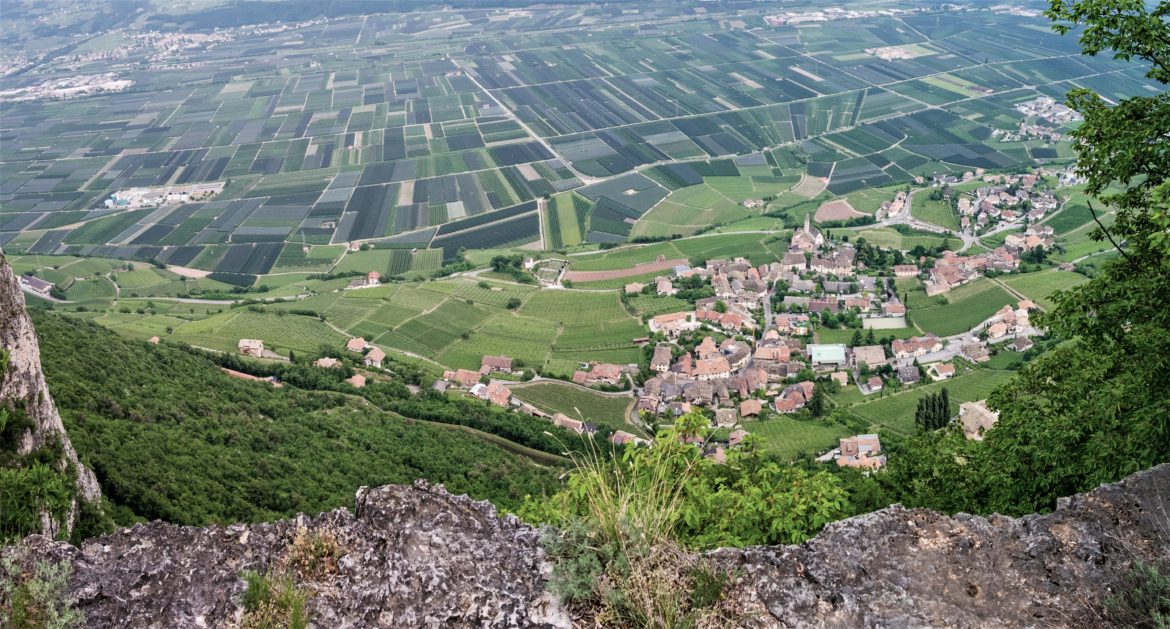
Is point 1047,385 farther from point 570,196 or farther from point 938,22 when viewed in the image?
point 938,22

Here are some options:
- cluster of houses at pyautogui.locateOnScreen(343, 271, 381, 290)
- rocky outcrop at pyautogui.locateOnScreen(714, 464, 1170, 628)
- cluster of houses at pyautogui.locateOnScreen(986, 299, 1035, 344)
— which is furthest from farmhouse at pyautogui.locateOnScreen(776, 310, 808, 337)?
rocky outcrop at pyautogui.locateOnScreen(714, 464, 1170, 628)

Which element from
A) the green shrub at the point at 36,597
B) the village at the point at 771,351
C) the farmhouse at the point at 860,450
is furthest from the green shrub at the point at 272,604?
the farmhouse at the point at 860,450

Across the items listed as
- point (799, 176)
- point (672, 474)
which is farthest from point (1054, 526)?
point (799, 176)

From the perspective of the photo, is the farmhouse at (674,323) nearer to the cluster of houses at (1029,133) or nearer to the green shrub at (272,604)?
the green shrub at (272,604)

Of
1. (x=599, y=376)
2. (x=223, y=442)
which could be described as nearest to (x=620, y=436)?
(x=599, y=376)

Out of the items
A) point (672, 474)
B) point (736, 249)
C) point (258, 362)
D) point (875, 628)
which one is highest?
point (875, 628)

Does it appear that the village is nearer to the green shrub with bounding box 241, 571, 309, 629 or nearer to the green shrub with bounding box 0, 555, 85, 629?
the green shrub with bounding box 241, 571, 309, 629

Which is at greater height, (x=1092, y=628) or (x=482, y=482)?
(x=1092, y=628)

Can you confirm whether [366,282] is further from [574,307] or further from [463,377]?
[463,377]
